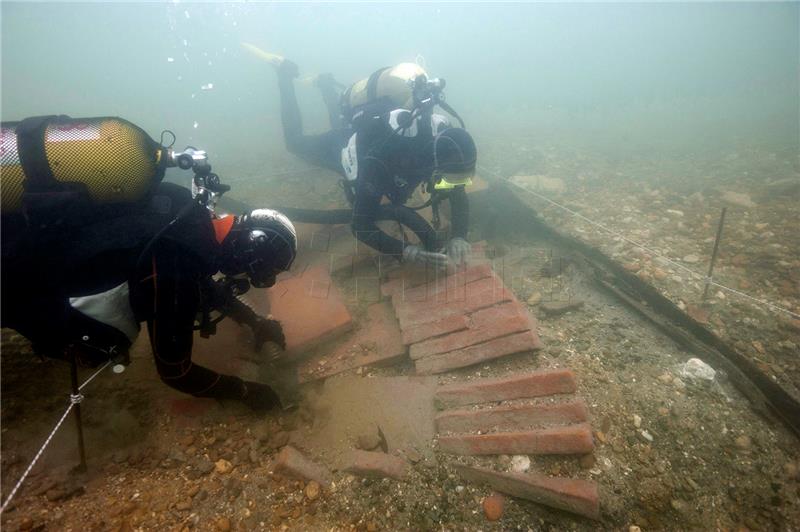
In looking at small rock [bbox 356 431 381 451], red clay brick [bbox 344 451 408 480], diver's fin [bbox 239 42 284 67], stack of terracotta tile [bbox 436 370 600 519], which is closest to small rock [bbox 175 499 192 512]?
red clay brick [bbox 344 451 408 480]

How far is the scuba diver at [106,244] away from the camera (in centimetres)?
161

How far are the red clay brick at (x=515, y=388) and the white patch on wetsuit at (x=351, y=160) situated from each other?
8.13 ft

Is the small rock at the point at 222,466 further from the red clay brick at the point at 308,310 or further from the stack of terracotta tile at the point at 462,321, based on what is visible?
the stack of terracotta tile at the point at 462,321

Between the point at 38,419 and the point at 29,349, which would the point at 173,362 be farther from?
the point at 29,349

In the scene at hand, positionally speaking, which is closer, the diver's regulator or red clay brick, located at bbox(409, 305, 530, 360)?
the diver's regulator

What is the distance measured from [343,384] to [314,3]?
247 feet

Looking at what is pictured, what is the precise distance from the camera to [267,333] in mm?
2977

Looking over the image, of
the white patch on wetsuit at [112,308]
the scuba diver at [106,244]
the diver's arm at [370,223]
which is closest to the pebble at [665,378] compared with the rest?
the diver's arm at [370,223]

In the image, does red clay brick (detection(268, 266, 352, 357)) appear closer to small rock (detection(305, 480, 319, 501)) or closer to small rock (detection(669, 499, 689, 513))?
small rock (detection(305, 480, 319, 501))

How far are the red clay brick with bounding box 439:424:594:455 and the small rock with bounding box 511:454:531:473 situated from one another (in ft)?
0.11

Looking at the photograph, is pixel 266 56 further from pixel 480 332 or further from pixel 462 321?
pixel 480 332

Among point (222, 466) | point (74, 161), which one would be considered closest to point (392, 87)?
point (74, 161)

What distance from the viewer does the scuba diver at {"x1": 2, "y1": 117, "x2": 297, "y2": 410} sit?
161 cm

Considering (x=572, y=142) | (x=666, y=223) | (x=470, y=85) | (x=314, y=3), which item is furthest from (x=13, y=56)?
(x=666, y=223)
